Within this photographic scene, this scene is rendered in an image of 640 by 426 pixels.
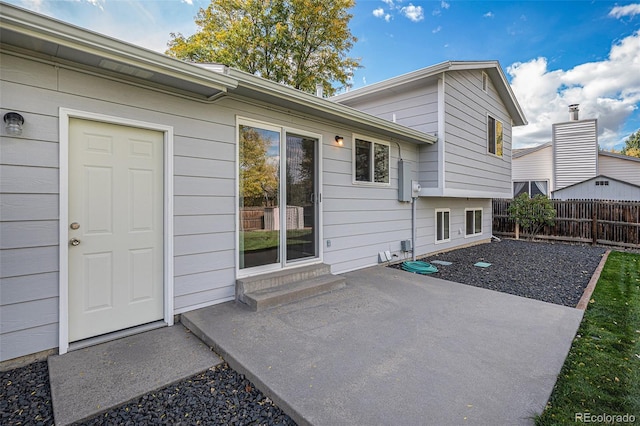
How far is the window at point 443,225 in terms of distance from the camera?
744 cm

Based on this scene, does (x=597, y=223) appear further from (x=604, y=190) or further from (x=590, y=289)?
(x=590, y=289)

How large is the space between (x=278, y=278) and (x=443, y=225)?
207 inches

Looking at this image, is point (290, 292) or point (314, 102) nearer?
point (290, 292)

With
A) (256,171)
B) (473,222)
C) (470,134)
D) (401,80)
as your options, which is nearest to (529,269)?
(473,222)

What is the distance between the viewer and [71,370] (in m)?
2.28

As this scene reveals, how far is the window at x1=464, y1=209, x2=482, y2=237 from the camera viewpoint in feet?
28.5

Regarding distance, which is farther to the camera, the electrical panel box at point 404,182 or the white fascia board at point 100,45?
the electrical panel box at point 404,182

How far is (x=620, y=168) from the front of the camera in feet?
42.9

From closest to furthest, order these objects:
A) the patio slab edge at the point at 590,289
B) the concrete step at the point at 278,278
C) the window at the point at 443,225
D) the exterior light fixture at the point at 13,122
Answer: the exterior light fixture at the point at 13,122, the concrete step at the point at 278,278, the patio slab edge at the point at 590,289, the window at the point at 443,225

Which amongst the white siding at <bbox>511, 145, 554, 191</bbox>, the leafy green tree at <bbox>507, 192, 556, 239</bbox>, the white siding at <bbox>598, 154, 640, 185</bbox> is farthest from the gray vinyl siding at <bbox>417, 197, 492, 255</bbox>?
the white siding at <bbox>598, 154, 640, 185</bbox>

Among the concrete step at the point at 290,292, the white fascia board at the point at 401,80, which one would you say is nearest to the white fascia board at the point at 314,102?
the white fascia board at the point at 401,80

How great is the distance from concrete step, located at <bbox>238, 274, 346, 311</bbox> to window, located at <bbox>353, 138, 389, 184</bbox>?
1983 millimetres

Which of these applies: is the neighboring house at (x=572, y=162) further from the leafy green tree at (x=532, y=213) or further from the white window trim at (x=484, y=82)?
the white window trim at (x=484, y=82)

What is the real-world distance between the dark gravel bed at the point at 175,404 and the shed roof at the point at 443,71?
627cm
